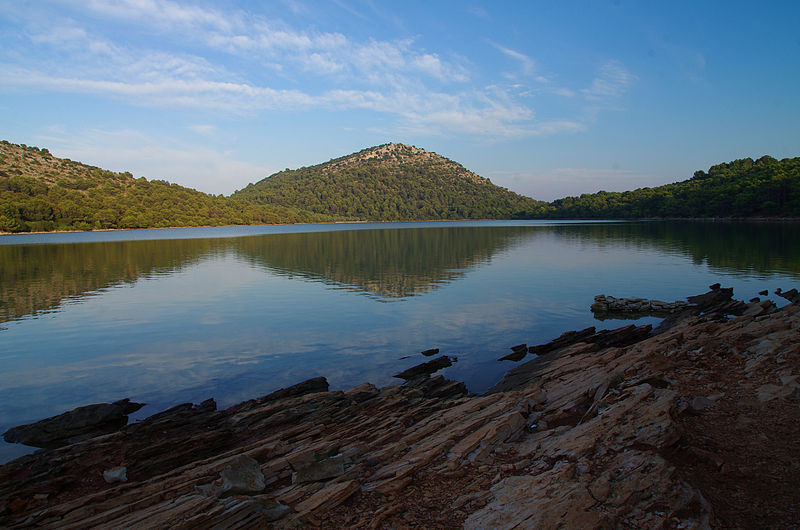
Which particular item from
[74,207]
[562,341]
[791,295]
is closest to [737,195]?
[791,295]

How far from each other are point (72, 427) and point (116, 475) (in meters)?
5.18

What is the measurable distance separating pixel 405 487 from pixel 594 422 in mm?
3799

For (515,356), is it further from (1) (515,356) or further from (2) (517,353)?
(2) (517,353)

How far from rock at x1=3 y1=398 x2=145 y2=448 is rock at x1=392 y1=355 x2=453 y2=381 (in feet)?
31.3

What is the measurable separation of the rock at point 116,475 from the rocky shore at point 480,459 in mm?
28

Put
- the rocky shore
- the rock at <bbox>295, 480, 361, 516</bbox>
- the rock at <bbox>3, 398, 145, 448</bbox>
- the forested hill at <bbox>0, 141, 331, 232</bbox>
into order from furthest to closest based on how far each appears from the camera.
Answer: the forested hill at <bbox>0, 141, 331, 232</bbox>
the rock at <bbox>3, 398, 145, 448</bbox>
the rock at <bbox>295, 480, 361, 516</bbox>
the rocky shore

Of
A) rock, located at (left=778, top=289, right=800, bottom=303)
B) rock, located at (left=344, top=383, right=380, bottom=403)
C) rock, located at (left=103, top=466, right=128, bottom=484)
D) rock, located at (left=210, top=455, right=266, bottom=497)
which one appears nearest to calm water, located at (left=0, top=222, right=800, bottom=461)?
rock, located at (left=778, top=289, right=800, bottom=303)

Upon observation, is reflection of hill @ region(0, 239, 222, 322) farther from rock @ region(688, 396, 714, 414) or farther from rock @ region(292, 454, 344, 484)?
rock @ region(688, 396, 714, 414)

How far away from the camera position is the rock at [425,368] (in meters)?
17.1

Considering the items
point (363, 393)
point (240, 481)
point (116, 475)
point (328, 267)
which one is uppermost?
point (240, 481)

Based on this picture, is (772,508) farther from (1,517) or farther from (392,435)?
(1,517)

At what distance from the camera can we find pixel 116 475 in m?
9.38

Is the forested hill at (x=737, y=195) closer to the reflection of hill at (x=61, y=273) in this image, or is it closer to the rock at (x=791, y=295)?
the rock at (x=791, y=295)

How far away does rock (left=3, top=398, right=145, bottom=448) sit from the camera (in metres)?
12.4
